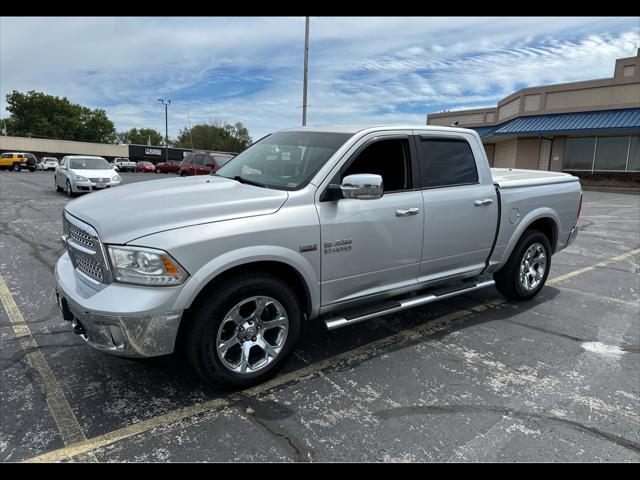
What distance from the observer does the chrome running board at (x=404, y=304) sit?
137 inches

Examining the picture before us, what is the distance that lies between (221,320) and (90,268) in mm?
967

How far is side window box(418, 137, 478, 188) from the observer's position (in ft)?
13.8

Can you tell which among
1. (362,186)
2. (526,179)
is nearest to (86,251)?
(362,186)

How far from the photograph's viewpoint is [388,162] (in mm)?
3988

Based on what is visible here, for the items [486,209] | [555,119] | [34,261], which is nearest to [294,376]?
[486,209]

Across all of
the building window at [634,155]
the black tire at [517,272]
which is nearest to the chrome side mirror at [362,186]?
the black tire at [517,272]

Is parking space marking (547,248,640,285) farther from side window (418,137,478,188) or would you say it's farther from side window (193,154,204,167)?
side window (193,154,204,167)

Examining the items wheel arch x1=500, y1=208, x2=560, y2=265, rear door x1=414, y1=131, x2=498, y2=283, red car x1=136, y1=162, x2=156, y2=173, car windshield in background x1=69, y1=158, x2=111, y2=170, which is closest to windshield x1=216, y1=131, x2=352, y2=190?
rear door x1=414, y1=131, x2=498, y2=283

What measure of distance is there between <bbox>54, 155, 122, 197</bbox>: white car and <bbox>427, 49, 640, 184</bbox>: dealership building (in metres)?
22.9

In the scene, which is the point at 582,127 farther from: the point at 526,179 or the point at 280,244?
the point at 280,244

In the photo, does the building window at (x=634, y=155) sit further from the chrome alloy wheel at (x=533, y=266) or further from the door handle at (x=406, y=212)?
the door handle at (x=406, y=212)

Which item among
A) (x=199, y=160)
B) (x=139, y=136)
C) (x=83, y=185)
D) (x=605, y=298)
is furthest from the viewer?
(x=139, y=136)

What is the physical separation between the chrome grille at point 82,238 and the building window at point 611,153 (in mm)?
29663
